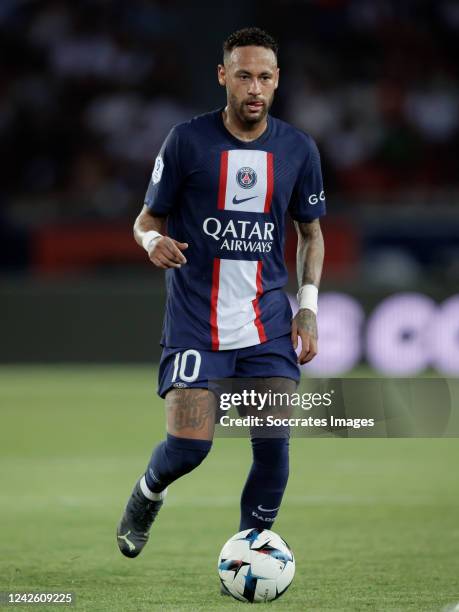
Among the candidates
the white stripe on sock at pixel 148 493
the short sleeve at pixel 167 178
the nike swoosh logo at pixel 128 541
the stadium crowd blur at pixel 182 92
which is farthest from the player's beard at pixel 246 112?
the stadium crowd blur at pixel 182 92

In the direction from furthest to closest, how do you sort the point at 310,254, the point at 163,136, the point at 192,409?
1. the point at 163,136
2. the point at 310,254
3. the point at 192,409

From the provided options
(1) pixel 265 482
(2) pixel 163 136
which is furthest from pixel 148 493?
(2) pixel 163 136

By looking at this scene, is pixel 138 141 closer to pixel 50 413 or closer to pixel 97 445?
pixel 50 413

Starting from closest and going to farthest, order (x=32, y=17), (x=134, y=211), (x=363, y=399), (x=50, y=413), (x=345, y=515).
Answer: (x=363, y=399)
(x=345, y=515)
(x=50, y=413)
(x=134, y=211)
(x=32, y=17)

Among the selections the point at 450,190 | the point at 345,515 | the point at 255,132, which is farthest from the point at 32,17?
the point at 255,132

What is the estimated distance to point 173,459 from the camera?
17.0ft

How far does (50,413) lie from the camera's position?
11.8 meters

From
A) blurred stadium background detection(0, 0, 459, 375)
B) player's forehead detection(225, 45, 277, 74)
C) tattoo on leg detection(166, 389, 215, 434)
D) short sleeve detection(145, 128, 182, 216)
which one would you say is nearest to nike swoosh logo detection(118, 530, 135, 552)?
tattoo on leg detection(166, 389, 215, 434)

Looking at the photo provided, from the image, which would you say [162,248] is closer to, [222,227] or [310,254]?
[222,227]

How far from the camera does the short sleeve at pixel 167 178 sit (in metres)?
5.21

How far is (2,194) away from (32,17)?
3.05 metres

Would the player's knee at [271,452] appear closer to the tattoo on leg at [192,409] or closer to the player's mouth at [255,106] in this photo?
the tattoo on leg at [192,409]

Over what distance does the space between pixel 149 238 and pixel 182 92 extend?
42.4ft

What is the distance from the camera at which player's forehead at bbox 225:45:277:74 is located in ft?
16.8
